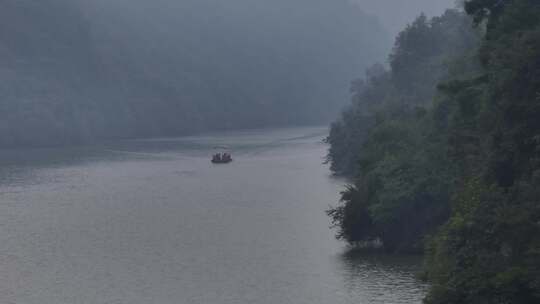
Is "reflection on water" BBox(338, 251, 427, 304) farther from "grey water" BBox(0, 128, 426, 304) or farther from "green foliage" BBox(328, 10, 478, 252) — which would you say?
"green foliage" BBox(328, 10, 478, 252)

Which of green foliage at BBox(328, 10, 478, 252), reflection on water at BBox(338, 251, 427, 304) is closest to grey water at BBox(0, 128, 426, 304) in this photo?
reflection on water at BBox(338, 251, 427, 304)

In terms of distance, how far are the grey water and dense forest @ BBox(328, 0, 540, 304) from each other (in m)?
3.05

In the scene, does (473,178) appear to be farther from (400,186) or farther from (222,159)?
(222,159)

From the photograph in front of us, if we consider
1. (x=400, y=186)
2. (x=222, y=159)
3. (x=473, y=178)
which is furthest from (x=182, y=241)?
(x=222, y=159)

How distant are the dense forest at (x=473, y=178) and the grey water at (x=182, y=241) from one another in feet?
10.0

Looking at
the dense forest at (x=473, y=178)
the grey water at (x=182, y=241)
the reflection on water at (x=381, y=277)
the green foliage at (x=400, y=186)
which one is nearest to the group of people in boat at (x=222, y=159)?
the grey water at (x=182, y=241)

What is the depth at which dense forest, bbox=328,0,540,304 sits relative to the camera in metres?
29.2

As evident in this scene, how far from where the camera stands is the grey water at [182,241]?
4691cm

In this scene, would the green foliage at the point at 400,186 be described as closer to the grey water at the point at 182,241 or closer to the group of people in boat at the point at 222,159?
the grey water at the point at 182,241

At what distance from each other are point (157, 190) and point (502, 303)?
2592 inches

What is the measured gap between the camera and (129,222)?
70.4 metres

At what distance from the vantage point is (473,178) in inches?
1448

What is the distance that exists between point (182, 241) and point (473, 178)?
29.0 metres

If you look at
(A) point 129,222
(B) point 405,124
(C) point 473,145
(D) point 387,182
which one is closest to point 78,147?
(A) point 129,222
